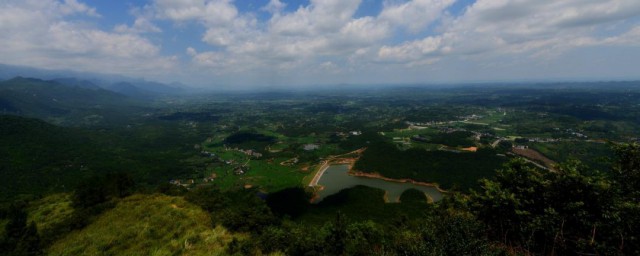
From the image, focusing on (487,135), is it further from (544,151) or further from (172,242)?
(172,242)

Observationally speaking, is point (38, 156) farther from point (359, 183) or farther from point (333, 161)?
point (359, 183)

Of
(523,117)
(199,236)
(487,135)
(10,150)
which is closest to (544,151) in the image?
(487,135)

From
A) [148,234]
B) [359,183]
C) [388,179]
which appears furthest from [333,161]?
[148,234]

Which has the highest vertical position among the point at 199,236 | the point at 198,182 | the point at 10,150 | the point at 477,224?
the point at 477,224

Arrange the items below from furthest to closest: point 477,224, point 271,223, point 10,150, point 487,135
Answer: point 487,135 → point 10,150 → point 271,223 → point 477,224

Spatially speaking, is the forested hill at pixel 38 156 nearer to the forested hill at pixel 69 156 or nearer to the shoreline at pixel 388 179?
the forested hill at pixel 69 156

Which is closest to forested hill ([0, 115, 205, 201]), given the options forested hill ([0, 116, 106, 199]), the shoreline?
forested hill ([0, 116, 106, 199])
